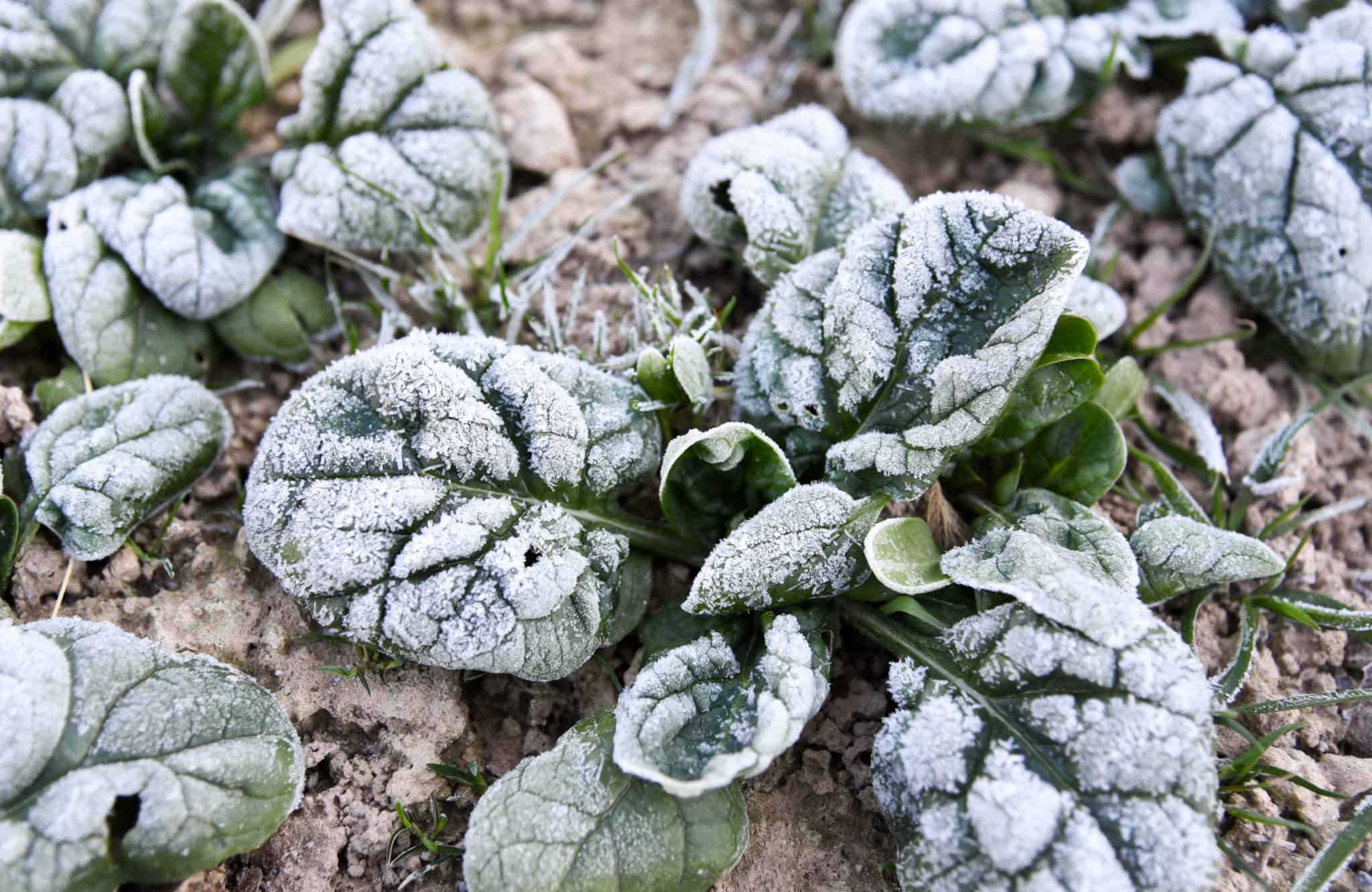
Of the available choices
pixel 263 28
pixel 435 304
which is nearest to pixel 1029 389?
pixel 435 304

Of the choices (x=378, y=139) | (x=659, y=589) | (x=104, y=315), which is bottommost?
(x=659, y=589)

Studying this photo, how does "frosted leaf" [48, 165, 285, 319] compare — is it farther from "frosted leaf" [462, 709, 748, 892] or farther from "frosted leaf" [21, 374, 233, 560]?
"frosted leaf" [462, 709, 748, 892]

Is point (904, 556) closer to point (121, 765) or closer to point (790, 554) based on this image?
point (790, 554)

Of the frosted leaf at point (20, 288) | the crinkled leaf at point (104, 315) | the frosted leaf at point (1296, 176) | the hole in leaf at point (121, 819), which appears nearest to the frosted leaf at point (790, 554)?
the hole in leaf at point (121, 819)

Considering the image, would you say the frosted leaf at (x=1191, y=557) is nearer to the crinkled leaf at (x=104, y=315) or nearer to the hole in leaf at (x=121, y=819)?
the hole in leaf at (x=121, y=819)

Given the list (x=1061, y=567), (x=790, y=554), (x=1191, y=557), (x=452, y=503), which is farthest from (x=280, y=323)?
(x=1191, y=557)

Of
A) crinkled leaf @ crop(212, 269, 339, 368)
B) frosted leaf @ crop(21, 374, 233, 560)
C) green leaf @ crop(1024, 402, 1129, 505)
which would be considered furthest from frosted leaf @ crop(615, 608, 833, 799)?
crinkled leaf @ crop(212, 269, 339, 368)
